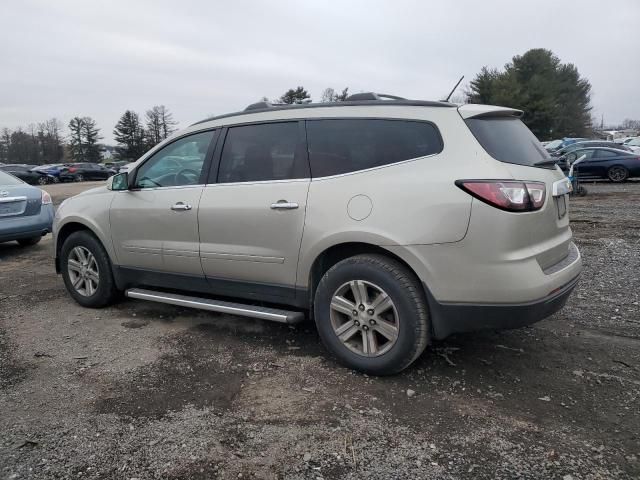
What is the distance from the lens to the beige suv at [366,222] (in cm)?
307

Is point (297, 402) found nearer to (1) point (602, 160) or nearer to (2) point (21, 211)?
(2) point (21, 211)

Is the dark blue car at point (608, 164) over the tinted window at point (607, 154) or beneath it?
beneath

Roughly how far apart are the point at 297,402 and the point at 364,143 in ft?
5.76

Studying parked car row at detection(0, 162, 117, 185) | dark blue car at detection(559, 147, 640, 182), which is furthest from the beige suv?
parked car row at detection(0, 162, 117, 185)

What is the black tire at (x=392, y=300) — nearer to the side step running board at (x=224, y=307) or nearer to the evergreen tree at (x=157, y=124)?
the side step running board at (x=224, y=307)

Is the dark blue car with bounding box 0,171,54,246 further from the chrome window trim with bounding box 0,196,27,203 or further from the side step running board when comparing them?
the side step running board

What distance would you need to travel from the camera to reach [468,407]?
309cm

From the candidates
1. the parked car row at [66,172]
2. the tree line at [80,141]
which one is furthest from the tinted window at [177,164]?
the tree line at [80,141]

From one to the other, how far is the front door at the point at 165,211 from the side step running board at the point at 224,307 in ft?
0.72

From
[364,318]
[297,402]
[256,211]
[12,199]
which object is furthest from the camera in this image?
[12,199]

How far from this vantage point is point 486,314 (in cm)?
310

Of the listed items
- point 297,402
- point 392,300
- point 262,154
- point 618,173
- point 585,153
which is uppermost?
point 585,153

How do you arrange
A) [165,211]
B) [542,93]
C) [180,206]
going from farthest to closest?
[542,93] → [165,211] → [180,206]

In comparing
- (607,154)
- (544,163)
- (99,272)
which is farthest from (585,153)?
(99,272)
